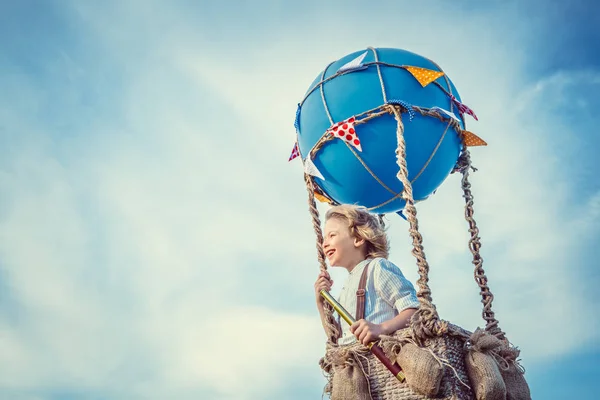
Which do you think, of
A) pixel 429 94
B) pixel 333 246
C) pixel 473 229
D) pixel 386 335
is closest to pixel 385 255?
pixel 333 246

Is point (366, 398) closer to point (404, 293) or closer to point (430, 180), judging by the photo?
point (404, 293)

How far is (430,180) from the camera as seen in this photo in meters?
4.85

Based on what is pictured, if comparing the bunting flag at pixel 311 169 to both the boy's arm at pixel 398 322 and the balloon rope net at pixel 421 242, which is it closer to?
the balloon rope net at pixel 421 242

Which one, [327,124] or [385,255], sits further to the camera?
[327,124]

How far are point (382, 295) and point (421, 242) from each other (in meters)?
0.44

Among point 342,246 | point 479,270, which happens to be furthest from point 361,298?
point 479,270

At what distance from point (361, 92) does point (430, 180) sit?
0.88 metres

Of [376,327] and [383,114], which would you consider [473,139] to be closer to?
[383,114]

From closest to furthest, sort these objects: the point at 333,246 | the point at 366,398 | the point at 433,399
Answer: the point at 433,399 < the point at 366,398 < the point at 333,246

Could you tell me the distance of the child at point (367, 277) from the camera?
12.3 ft

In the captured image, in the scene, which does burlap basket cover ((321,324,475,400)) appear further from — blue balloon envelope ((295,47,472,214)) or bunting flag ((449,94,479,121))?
bunting flag ((449,94,479,121))

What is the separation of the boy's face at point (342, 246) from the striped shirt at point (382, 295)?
0.29 meters

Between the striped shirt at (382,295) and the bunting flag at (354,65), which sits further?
the bunting flag at (354,65)

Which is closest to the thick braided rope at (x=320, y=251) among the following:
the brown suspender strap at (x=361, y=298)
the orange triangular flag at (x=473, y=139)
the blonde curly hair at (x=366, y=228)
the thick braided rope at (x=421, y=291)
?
the blonde curly hair at (x=366, y=228)
